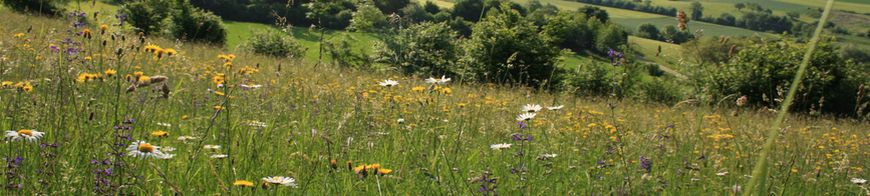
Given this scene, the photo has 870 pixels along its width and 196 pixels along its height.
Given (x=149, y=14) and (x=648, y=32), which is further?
(x=648, y=32)

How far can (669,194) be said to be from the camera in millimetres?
2662

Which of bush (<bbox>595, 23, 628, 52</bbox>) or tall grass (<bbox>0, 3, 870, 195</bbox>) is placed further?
bush (<bbox>595, 23, 628, 52</bbox>)

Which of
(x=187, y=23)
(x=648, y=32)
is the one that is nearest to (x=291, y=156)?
(x=187, y=23)

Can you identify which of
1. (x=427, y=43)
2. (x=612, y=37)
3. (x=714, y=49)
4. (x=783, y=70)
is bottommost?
(x=612, y=37)

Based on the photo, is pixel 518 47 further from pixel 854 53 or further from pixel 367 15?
pixel 854 53

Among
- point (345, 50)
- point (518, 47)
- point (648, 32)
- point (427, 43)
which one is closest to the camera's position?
point (427, 43)

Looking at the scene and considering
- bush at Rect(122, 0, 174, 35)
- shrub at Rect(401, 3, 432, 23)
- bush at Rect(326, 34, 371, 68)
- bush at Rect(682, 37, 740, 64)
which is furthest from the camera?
bush at Rect(122, 0, 174, 35)

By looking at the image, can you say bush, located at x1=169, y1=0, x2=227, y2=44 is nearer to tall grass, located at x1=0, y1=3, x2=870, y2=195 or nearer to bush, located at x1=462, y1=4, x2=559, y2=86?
bush, located at x1=462, y1=4, x2=559, y2=86

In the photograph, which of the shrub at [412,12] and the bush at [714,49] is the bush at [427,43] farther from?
the bush at [714,49]

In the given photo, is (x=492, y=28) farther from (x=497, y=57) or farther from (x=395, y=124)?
(x=395, y=124)

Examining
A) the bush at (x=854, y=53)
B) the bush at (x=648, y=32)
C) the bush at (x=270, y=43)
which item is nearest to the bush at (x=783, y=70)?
the bush at (x=854, y=53)

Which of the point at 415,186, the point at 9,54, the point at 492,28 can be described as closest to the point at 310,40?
the point at 492,28

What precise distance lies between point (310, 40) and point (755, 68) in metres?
27.6

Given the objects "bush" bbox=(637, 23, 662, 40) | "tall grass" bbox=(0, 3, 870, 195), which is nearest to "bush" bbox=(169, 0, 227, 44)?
"tall grass" bbox=(0, 3, 870, 195)
